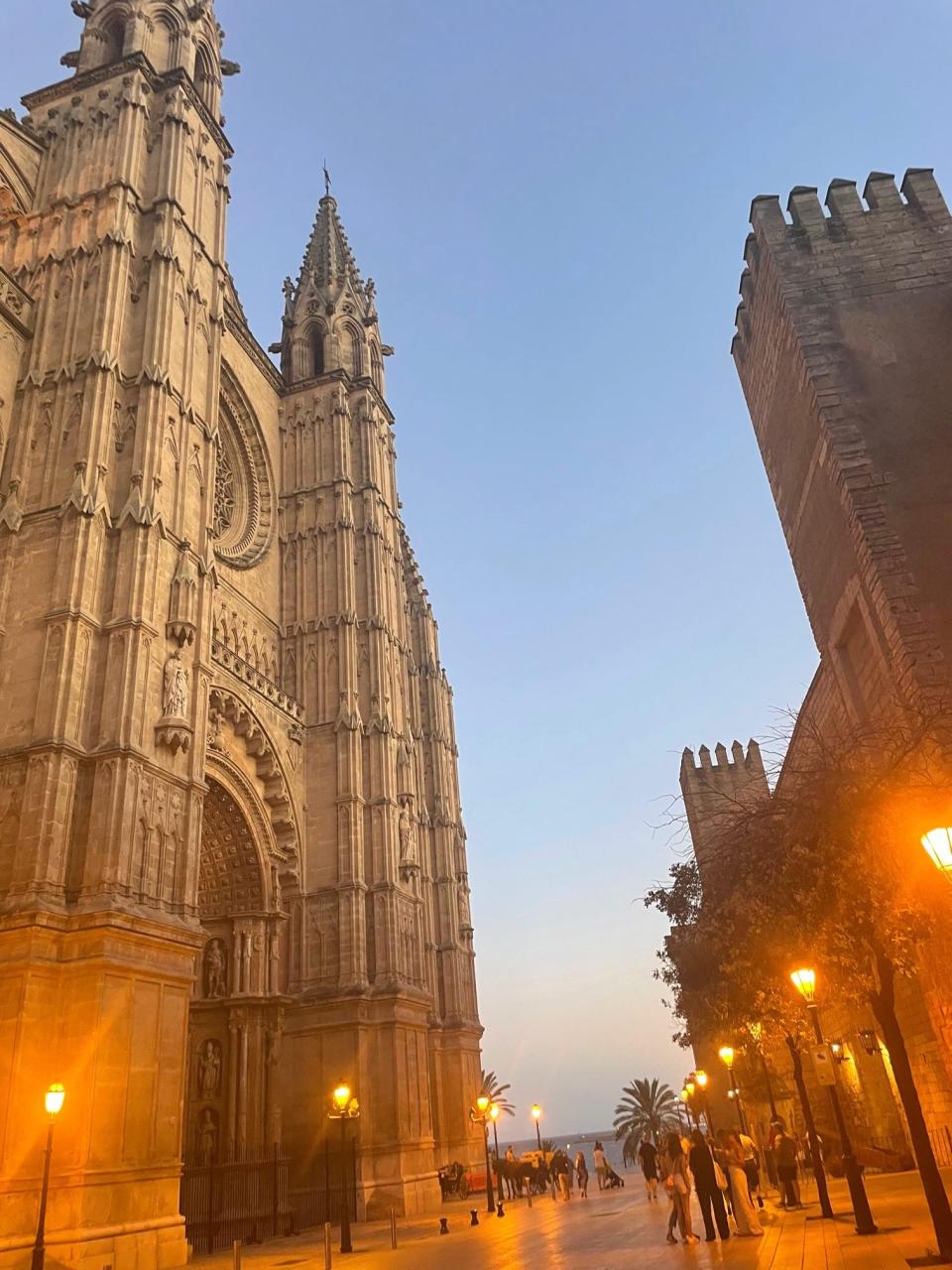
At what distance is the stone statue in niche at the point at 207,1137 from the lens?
2019 cm

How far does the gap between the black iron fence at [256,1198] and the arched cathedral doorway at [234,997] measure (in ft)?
2.24

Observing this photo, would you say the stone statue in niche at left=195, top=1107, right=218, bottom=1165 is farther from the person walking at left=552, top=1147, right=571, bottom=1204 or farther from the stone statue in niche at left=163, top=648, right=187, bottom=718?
the person walking at left=552, top=1147, right=571, bottom=1204

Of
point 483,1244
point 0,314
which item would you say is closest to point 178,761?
point 483,1244

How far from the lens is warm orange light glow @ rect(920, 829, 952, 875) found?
8.12 meters

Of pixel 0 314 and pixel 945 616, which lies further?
pixel 0 314

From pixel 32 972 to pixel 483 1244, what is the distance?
27.3ft

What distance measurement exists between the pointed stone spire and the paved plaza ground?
27680 mm

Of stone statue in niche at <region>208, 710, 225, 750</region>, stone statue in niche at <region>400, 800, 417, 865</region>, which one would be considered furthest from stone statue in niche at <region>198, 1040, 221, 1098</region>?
stone statue in niche at <region>400, 800, 417, 865</region>

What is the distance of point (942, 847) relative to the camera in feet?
26.8

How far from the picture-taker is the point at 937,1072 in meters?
15.7

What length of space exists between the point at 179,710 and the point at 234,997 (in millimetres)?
8064

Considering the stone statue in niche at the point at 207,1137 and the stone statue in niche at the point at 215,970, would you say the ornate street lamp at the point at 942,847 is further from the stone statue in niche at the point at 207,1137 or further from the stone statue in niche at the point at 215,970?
the stone statue in niche at the point at 215,970

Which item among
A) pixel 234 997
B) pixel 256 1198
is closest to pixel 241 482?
pixel 234 997

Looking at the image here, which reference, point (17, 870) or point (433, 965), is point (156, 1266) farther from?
point (433, 965)
